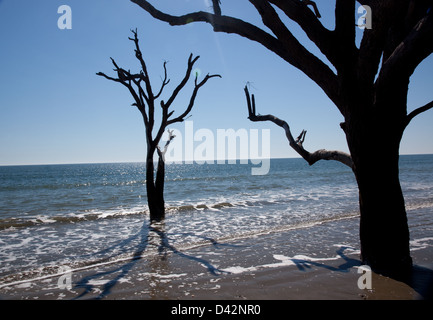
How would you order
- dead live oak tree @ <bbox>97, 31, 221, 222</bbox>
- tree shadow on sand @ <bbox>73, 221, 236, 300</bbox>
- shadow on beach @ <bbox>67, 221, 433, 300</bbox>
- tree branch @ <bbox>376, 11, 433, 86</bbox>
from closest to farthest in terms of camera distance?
tree branch @ <bbox>376, 11, 433, 86</bbox>, shadow on beach @ <bbox>67, 221, 433, 300</bbox>, tree shadow on sand @ <bbox>73, 221, 236, 300</bbox>, dead live oak tree @ <bbox>97, 31, 221, 222</bbox>

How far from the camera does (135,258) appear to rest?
5.84 meters

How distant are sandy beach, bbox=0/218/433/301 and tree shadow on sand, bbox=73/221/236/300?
2cm

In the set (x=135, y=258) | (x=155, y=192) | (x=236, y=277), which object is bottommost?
Answer: (x=135, y=258)

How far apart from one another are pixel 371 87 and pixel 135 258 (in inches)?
209

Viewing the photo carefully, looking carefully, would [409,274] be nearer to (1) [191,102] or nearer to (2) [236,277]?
(2) [236,277]

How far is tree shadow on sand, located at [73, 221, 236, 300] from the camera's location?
4233mm

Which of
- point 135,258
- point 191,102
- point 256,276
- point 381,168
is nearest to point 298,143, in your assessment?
point 381,168

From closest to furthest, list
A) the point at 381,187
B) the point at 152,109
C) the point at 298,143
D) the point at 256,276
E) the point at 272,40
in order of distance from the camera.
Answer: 1. the point at 381,187
2. the point at 272,40
3. the point at 256,276
4. the point at 298,143
5. the point at 152,109

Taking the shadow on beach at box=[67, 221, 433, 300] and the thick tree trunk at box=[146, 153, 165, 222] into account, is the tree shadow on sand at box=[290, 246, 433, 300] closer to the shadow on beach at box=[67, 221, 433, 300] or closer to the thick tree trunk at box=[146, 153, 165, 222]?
the shadow on beach at box=[67, 221, 433, 300]

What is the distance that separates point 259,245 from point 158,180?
A: 594 centimetres

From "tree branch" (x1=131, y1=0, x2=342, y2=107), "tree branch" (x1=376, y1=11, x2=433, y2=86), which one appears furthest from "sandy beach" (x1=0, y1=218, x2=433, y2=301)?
A: "tree branch" (x1=376, y1=11, x2=433, y2=86)

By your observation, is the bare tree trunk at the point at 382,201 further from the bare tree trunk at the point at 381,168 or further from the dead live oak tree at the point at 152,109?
the dead live oak tree at the point at 152,109

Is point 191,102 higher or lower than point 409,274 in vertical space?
higher

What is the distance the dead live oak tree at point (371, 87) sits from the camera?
3.38 m
